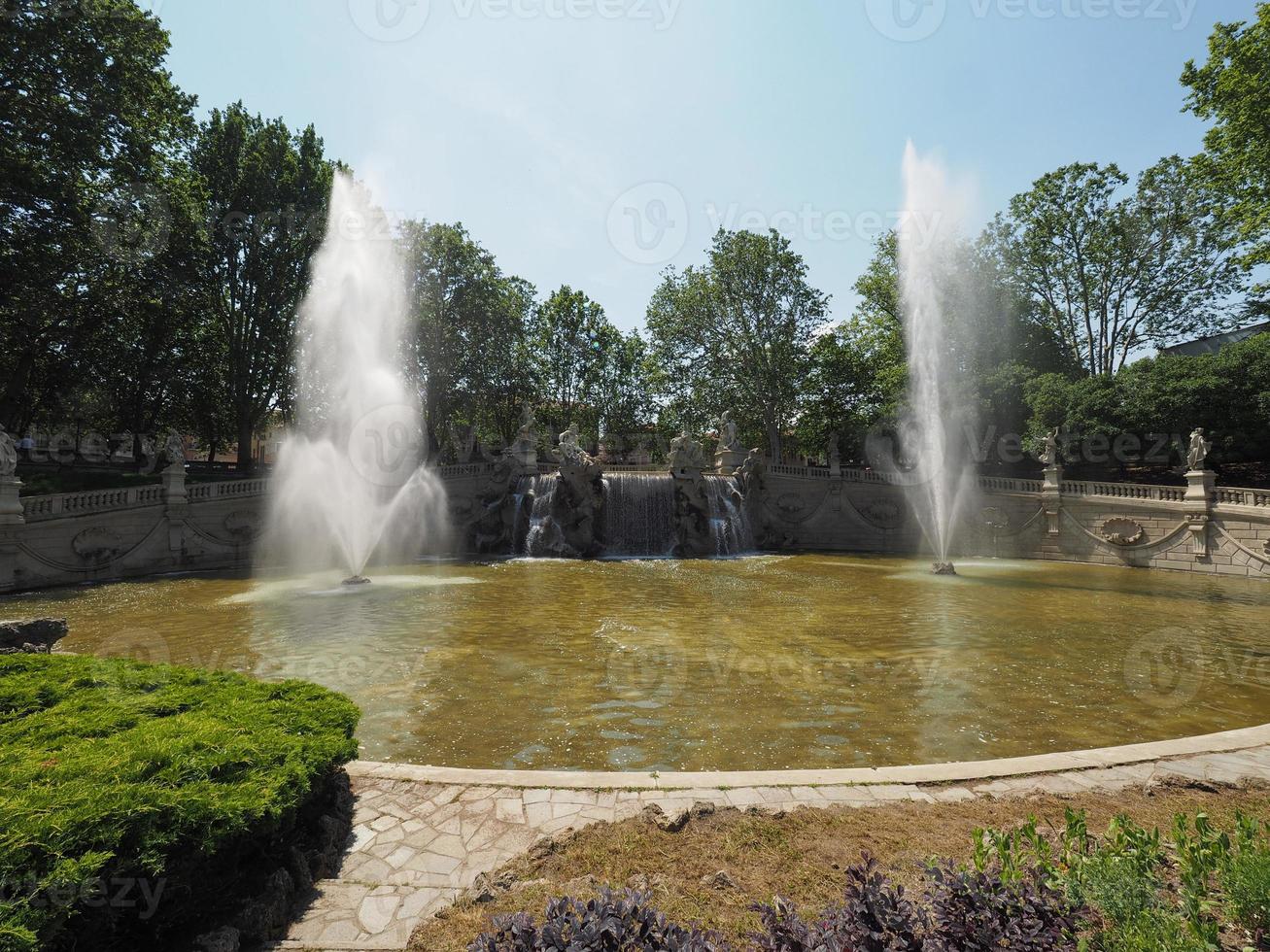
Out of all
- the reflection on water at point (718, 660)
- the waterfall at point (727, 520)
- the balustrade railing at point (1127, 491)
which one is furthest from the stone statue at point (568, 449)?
the balustrade railing at point (1127, 491)

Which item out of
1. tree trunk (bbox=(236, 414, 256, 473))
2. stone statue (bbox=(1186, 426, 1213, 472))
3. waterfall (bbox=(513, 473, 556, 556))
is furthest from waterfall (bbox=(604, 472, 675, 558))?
stone statue (bbox=(1186, 426, 1213, 472))

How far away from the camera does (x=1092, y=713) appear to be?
759cm

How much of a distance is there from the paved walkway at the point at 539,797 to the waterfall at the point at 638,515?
76.1 ft

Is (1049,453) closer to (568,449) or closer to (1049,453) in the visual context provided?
(1049,453)

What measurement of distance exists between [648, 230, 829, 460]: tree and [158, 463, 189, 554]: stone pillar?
3036cm

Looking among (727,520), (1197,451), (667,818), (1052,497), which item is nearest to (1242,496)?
(1197,451)

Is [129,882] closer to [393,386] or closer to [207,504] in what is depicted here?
[393,386]

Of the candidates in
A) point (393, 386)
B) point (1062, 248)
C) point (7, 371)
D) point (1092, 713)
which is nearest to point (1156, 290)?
point (1062, 248)

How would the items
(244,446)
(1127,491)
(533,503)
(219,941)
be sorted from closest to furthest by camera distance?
(219,941) → (1127,491) → (533,503) → (244,446)

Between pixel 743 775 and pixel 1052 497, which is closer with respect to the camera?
pixel 743 775

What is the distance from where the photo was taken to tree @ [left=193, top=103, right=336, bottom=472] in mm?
28547

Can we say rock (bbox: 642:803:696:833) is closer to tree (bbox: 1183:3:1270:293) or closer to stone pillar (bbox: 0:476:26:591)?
stone pillar (bbox: 0:476:26:591)

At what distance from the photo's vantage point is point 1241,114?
23.4 metres

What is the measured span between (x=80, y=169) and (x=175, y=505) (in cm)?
1226
